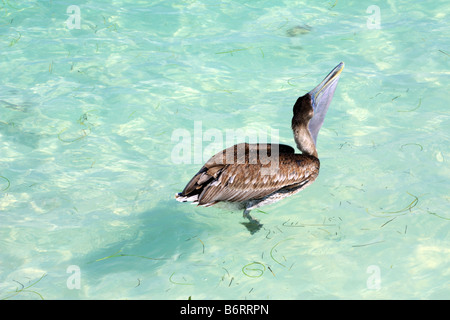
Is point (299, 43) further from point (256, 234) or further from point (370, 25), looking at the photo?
point (256, 234)

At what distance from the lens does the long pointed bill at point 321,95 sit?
5.11 m

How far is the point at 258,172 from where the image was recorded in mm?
4746

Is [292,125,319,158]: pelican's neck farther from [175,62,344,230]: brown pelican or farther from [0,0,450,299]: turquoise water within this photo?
[0,0,450,299]: turquoise water

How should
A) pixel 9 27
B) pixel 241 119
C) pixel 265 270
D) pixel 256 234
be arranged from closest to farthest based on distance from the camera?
pixel 265 270 → pixel 256 234 → pixel 241 119 → pixel 9 27

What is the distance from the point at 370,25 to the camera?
30.6ft

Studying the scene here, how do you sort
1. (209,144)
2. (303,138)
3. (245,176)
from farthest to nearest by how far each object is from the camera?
(209,144) → (303,138) → (245,176)

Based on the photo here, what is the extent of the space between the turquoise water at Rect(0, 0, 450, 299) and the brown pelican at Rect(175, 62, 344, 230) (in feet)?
1.25

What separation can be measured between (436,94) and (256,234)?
365cm

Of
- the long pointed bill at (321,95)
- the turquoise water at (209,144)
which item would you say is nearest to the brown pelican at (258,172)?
the long pointed bill at (321,95)

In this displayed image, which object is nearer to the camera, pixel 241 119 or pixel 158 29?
pixel 241 119

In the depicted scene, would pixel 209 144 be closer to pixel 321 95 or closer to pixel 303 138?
pixel 303 138

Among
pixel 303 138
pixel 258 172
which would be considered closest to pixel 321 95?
pixel 303 138

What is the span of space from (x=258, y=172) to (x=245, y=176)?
4.5 inches
